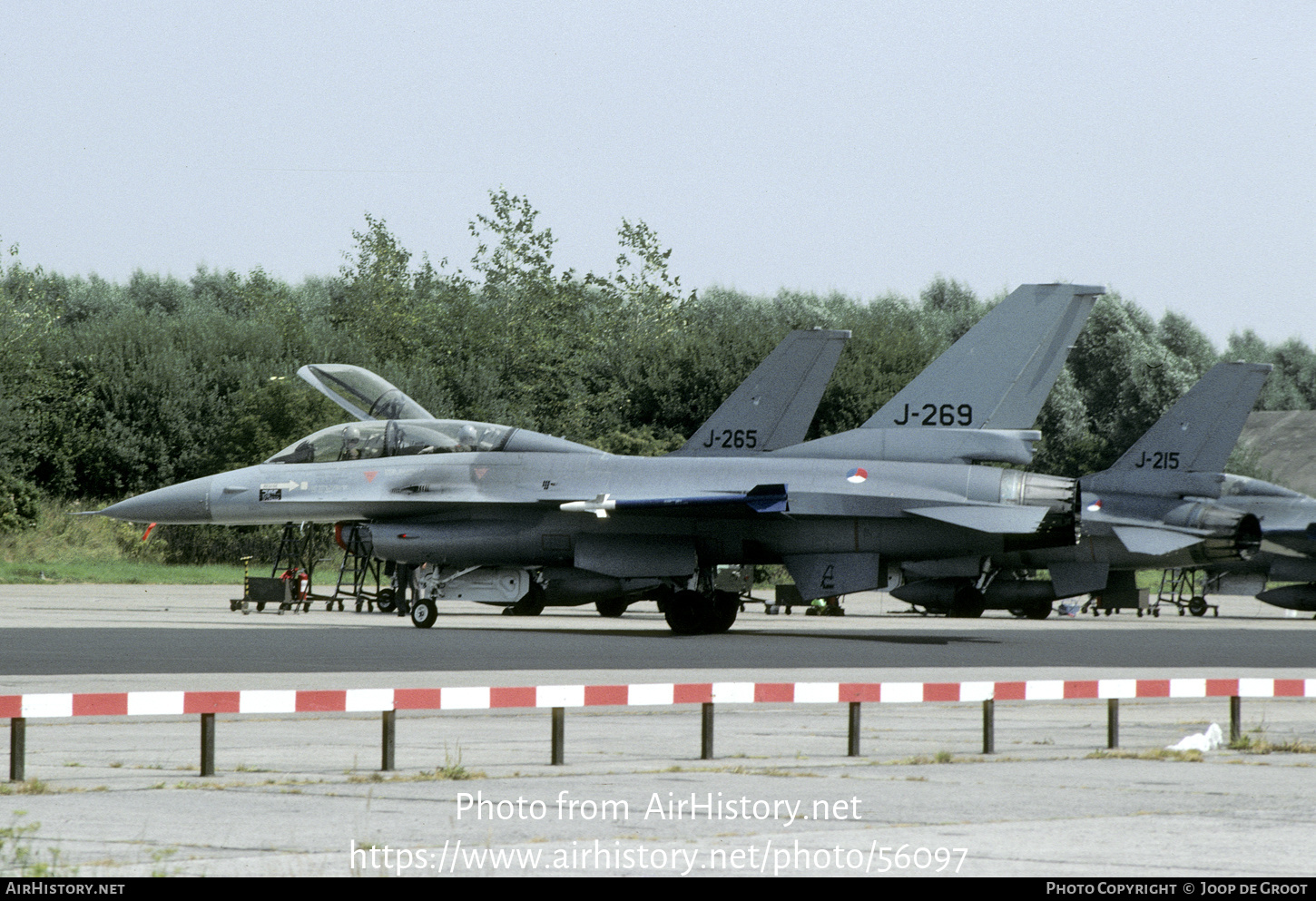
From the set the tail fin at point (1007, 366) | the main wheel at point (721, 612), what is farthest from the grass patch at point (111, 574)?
the tail fin at point (1007, 366)

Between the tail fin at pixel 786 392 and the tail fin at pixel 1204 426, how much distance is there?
30.3 ft

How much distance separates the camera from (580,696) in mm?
9383

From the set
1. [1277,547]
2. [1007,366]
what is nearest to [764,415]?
[1007,366]

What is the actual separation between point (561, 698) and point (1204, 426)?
24542 mm

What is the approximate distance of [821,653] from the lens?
18859 mm

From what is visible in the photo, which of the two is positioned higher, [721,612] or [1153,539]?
[1153,539]

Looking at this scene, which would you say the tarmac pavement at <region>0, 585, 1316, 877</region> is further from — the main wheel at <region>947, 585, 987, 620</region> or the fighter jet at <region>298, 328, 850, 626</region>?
the main wheel at <region>947, 585, 987, 620</region>

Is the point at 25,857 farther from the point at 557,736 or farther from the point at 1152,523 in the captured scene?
the point at 1152,523

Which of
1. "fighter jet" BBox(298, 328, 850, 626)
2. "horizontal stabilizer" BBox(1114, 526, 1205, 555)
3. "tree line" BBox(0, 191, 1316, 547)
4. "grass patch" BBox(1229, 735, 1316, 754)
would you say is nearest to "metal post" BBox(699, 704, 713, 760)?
"grass patch" BBox(1229, 735, 1316, 754)

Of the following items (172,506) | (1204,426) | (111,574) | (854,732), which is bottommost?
(111,574)

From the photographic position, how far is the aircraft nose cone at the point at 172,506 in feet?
85.1

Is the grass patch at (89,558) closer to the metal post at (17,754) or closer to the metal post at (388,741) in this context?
the metal post at (17,754)

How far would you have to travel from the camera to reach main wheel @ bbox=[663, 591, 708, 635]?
934 inches

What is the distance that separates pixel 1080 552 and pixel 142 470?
38.2 metres
